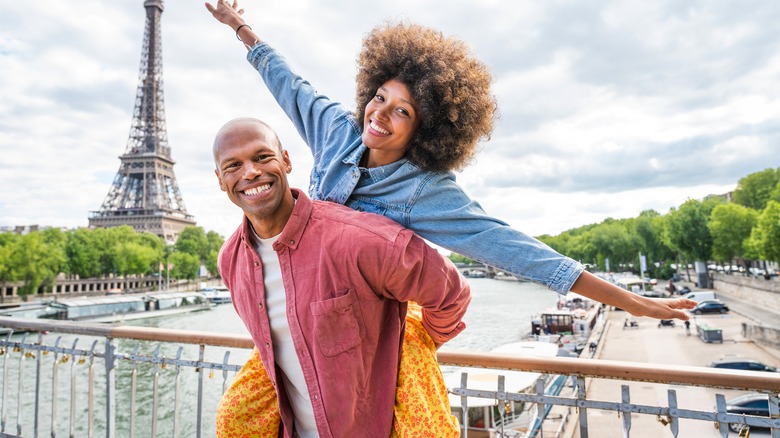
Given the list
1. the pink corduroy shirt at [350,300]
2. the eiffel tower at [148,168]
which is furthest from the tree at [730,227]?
the eiffel tower at [148,168]

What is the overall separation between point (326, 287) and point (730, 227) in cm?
4729

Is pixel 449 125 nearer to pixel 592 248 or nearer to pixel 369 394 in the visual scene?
pixel 369 394

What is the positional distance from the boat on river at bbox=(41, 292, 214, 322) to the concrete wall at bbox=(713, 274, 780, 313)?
127 feet

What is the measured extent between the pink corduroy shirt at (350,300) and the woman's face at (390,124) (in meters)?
0.26

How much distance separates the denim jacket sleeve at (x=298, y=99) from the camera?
7.19ft

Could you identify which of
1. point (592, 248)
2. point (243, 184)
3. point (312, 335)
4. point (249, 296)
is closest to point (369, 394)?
point (312, 335)

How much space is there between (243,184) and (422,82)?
686 millimetres

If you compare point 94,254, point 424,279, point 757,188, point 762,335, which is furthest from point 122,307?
point 757,188

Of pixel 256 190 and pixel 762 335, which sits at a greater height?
pixel 256 190

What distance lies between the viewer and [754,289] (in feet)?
109

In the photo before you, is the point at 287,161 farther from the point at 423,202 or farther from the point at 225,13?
the point at 225,13

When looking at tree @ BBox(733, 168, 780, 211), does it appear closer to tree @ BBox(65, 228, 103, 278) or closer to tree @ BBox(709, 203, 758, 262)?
tree @ BBox(709, 203, 758, 262)

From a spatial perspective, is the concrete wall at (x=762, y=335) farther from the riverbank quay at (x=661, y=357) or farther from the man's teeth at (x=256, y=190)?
the man's teeth at (x=256, y=190)

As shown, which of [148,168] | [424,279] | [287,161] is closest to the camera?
[424,279]
